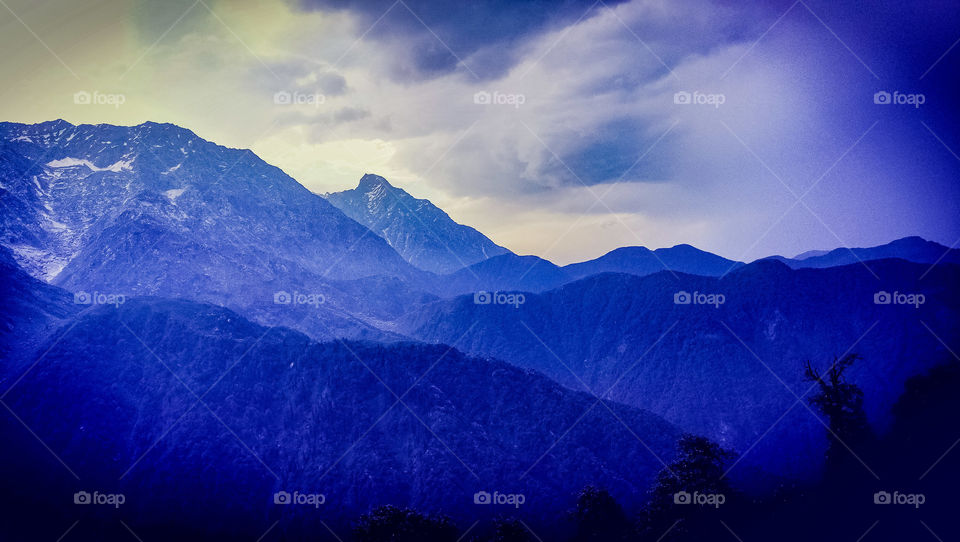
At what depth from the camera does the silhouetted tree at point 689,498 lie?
58.1 metres

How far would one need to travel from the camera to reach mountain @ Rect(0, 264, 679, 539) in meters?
136

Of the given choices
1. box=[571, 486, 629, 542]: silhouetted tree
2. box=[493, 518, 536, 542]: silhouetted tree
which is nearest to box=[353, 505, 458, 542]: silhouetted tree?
box=[493, 518, 536, 542]: silhouetted tree

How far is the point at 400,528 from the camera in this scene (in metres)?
58.2

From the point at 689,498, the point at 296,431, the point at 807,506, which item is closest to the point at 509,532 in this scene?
the point at 689,498

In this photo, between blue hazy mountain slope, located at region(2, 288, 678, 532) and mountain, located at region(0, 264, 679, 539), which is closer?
mountain, located at region(0, 264, 679, 539)

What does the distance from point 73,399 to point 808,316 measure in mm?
213535

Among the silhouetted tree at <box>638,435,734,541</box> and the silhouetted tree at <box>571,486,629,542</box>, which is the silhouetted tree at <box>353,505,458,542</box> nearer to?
the silhouetted tree at <box>571,486,629,542</box>

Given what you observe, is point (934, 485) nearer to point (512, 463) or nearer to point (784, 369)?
point (512, 463)

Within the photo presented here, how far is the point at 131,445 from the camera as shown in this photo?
158875 millimetres

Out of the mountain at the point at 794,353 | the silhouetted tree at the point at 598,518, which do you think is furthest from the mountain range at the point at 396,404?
the silhouetted tree at the point at 598,518

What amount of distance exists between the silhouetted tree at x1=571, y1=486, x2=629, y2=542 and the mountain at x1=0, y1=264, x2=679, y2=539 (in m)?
63.5

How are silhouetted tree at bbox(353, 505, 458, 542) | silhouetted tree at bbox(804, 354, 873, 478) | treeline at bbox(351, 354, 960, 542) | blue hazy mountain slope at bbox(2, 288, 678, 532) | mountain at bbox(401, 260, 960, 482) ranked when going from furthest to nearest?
mountain at bbox(401, 260, 960, 482)
blue hazy mountain slope at bbox(2, 288, 678, 532)
silhouetted tree at bbox(804, 354, 873, 478)
silhouetted tree at bbox(353, 505, 458, 542)
treeline at bbox(351, 354, 960, 542)

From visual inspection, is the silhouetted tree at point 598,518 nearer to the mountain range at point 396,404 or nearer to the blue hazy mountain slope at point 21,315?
the mountain range at point 396,404

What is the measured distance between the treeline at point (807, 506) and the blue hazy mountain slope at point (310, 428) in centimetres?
6309
